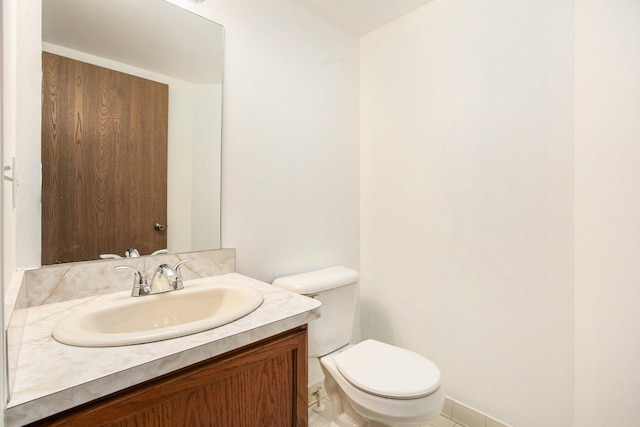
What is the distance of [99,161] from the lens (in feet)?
3.44

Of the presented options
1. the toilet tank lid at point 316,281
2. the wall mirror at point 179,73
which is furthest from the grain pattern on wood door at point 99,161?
the toilet tank lid at point 316,281

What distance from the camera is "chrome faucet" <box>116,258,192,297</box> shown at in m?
0.99

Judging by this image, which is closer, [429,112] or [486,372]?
[486,372]

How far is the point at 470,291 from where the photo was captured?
5.01 ft

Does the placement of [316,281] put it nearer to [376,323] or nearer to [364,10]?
[376,323]

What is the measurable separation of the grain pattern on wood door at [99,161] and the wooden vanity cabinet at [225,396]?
24.4 inches

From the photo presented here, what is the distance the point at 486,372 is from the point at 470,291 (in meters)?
0.39


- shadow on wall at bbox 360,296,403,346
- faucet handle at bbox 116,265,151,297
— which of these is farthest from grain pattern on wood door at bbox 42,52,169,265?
shadow on wall at bbox 360,296,403,346

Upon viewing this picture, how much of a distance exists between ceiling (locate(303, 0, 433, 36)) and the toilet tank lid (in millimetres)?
1462

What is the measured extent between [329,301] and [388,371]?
40 cm

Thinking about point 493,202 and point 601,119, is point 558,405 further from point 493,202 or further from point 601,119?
point 601,119

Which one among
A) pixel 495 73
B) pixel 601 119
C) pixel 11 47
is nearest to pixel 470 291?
pixel 601 119

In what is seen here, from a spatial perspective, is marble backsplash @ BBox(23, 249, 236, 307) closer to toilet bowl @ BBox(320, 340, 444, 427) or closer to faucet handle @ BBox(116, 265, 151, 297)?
faucet handle @ BBox(116, 265, 151, 297)

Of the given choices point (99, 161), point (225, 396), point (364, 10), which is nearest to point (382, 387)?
point (225, 396)
